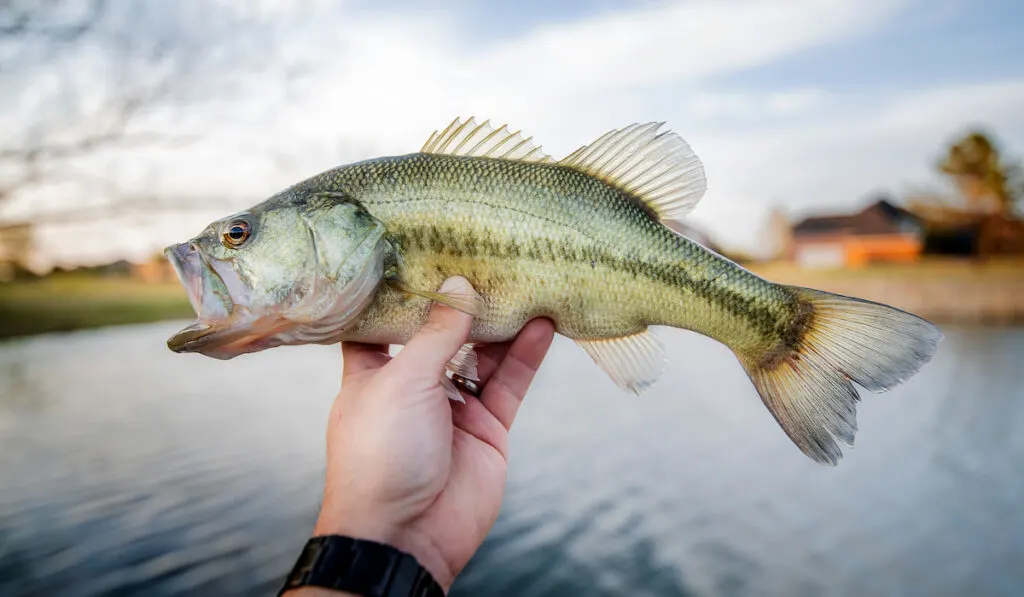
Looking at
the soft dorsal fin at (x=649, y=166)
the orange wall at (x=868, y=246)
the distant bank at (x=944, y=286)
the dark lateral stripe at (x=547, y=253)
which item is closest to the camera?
the dark lateral stripe at (x=547, y=253)

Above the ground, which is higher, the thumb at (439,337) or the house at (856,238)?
the house at (856,238)

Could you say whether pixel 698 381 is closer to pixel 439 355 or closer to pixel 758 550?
pixel 758 550

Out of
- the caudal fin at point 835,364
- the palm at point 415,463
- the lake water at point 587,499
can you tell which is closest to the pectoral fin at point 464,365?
the palm at point 415,463

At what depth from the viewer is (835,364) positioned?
2309mm

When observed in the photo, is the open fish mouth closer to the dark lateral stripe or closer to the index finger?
the dark lateral stripe

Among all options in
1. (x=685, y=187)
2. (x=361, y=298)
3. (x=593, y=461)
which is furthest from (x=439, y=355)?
(x=593, y=461)

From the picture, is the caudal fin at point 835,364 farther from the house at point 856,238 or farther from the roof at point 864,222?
the roof at point 864,222

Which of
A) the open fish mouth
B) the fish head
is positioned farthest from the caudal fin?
the open fish mouth

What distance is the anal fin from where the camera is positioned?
2.66m

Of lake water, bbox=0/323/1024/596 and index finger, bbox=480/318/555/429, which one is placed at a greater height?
index finger, bbox=480/318/555/429

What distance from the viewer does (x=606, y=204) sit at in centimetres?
260

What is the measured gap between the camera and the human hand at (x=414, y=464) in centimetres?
213

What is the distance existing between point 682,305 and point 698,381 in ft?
74.5

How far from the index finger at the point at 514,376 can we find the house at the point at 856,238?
50696 millimetres
